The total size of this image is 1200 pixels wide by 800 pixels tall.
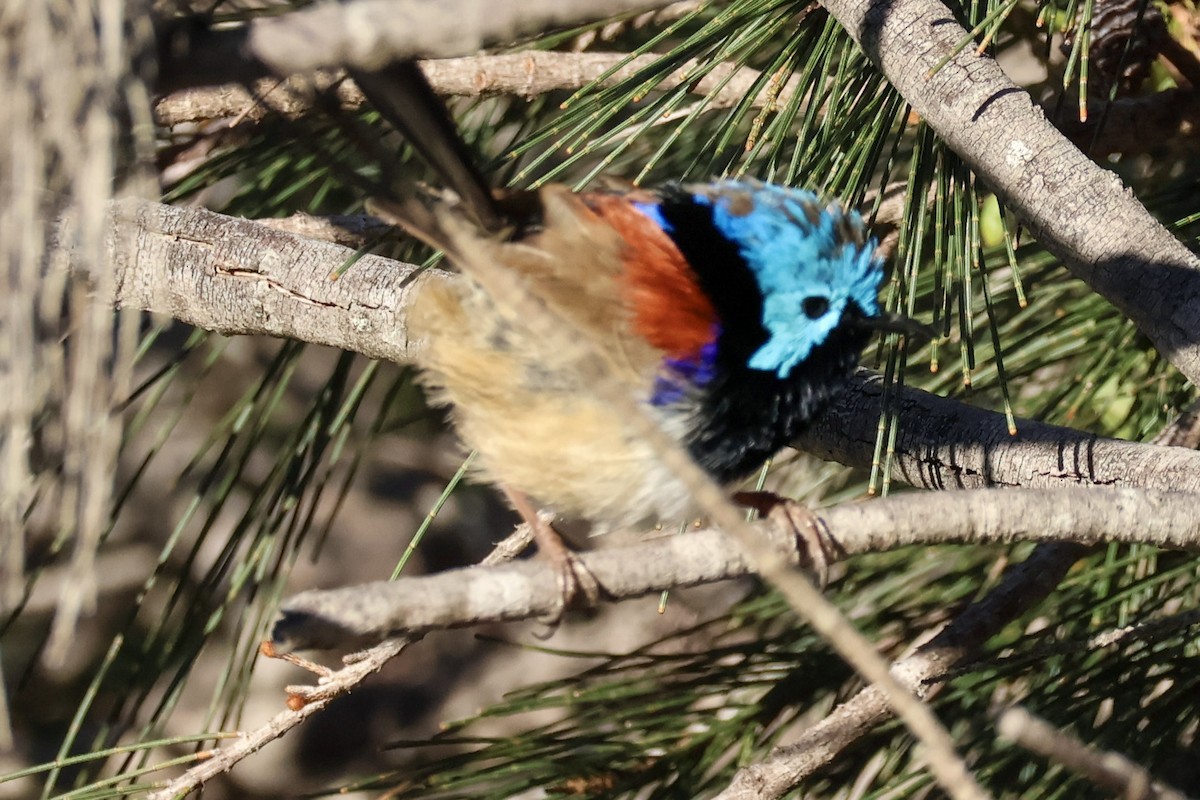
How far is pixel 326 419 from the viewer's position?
2.33m

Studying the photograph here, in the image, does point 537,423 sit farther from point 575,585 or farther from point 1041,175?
point 1041,175

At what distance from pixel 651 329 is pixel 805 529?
31cm

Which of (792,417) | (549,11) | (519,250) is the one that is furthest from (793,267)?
(549,11)

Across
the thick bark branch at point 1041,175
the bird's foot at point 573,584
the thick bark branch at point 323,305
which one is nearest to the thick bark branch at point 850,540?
the bird's foot at point 573,584

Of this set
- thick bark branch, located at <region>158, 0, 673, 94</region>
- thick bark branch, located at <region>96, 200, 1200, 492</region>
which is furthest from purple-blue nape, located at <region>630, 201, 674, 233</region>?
thick bark branch, located at <region>158, 0, 673, 94</region>

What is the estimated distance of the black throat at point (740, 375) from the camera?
1583mm

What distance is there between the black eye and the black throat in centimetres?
1

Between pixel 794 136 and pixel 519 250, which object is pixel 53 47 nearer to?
pixel 519 250

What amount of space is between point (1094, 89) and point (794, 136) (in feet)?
1.90

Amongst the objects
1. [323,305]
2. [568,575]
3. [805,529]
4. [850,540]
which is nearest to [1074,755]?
[850,540]

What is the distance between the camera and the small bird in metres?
1.53

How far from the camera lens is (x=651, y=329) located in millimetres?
1543

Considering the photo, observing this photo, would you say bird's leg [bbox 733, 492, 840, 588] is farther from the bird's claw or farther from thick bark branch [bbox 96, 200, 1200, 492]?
the bird's claw

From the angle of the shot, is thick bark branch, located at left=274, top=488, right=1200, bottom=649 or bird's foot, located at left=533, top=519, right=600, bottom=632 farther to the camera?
bird's foot, located at left=533, top=519, right=600, bottom=632
